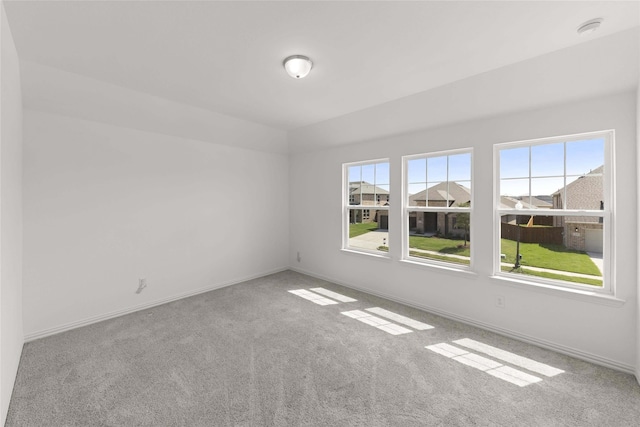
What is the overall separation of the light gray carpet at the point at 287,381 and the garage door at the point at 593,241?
3.22ft

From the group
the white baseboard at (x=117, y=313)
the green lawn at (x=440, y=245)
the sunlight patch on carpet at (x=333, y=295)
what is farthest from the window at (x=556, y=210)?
the white baseboard at (x=117, y=313)

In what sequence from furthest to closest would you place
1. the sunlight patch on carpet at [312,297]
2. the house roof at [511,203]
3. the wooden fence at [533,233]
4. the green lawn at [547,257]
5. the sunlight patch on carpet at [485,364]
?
the sunlight patch on carpet at [312,297], the house roof at [511,203], the wooden fence at [533,233], the green lawn at [547,257], the sunlight patch on carpet at [485,364]

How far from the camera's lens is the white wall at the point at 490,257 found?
2121mm

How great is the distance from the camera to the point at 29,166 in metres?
2.55

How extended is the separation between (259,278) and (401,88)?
11.7ft

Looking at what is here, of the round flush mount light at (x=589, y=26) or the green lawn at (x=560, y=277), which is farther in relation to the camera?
the green lawn at (x=560, y=277)

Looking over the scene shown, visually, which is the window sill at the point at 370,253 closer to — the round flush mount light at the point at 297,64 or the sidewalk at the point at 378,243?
the sidewalk at the point at 378,243

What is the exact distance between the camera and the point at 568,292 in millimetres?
2344

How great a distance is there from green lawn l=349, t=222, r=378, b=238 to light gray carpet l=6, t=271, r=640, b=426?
1.57 metres

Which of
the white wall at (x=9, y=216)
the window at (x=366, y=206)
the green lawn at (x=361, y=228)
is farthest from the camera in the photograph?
the green lawn at (x=361, y=228)

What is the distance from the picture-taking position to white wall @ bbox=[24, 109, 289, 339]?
2643 mm

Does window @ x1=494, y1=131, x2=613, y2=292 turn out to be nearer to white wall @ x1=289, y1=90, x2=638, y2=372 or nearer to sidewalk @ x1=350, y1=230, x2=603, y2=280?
sidewalk @ x1=350, y1=230, x2=603, y2=280

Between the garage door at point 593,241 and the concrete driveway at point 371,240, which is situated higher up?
the garage door at point 593,241

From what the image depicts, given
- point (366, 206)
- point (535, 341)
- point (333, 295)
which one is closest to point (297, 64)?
point (366, 206)
